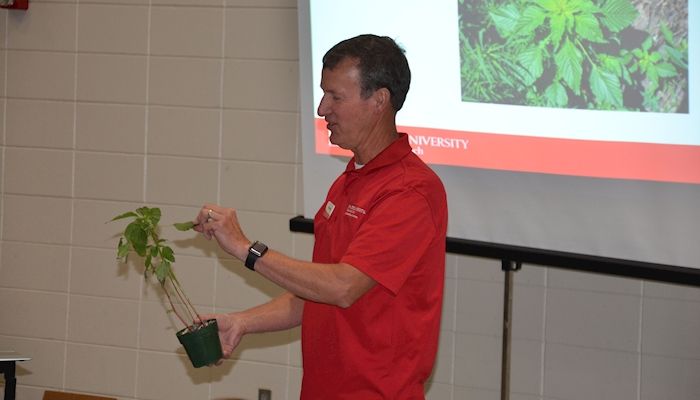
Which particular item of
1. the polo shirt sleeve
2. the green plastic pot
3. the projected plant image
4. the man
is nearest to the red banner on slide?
the projected plant image

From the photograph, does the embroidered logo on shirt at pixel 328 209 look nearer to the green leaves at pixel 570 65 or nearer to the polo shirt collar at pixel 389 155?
the polo shirt collar at pixel 389 155

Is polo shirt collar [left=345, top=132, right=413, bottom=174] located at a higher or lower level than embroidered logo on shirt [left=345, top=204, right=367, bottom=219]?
higher

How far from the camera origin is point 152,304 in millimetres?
4172

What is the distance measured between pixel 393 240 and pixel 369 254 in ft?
0.19

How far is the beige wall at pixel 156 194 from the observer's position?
150 inches

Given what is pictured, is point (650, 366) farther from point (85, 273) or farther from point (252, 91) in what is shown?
point (85, 273)

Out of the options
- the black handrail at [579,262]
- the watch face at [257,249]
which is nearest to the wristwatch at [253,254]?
the watch face at [257,249]

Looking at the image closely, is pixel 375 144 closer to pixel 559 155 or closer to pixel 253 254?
pixel 253 254

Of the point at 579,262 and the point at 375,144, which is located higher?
the point at 375,144

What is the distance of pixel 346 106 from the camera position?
7.39 feet

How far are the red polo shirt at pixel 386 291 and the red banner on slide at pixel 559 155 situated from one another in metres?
1.09

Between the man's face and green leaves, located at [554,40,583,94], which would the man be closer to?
the man's face

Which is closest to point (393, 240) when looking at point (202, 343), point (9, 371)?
point (202, 343)

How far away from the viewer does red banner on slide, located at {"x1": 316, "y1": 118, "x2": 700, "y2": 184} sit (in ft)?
10.1
